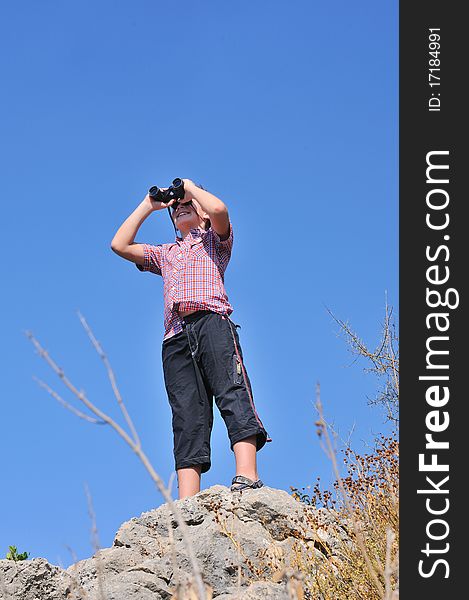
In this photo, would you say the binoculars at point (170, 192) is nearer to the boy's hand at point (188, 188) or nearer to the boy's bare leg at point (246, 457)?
the boy's hand at point (188, 188)

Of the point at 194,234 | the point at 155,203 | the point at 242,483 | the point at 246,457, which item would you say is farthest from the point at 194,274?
the point at 242,483

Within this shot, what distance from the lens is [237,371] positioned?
17.0 feet

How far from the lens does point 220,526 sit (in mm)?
4281

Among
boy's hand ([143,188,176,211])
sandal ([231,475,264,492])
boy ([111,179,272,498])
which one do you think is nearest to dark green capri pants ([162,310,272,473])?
boy ([111,179,272,498])

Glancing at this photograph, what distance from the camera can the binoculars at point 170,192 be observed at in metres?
5.51

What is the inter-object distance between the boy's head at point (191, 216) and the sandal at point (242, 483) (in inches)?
62.9

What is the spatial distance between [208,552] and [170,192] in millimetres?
2399

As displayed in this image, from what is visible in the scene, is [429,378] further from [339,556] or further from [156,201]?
[156,201]

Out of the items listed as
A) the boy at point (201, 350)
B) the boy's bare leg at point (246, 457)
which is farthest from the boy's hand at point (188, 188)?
the boy's bare leg at point (246, 457)

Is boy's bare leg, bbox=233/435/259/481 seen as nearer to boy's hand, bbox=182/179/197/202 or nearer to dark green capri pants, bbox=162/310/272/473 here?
dark green capri pants, bbox=162/310/272/473

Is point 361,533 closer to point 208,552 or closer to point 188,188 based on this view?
point 208,552

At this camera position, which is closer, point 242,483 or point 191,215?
point 242,483

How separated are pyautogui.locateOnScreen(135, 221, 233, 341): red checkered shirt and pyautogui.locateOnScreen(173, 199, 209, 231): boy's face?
4 centimetres

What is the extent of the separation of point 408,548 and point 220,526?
1511 mm
